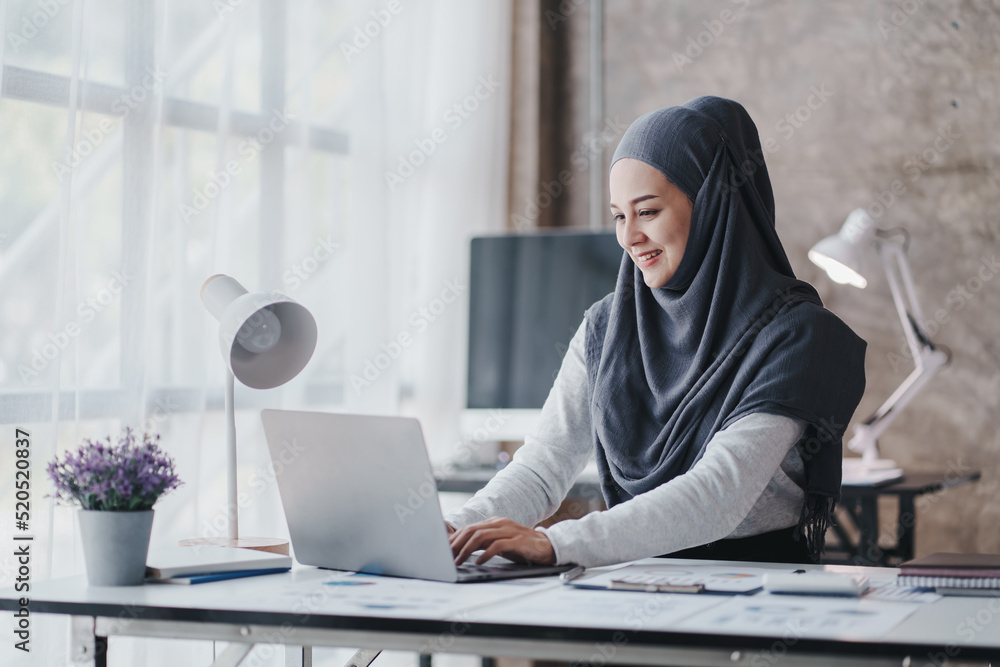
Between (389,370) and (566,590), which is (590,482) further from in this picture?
(566,590)

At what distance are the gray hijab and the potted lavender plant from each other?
0.78m

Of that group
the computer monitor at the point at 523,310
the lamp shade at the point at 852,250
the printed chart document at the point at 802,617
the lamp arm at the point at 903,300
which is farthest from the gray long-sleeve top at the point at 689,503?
the lamp arm at the point at 903,300

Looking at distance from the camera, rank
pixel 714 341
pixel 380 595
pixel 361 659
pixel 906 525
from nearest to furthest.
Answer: pixel 380 595 → pixel 361 659 → pixel 714 341 → pixel 906 525

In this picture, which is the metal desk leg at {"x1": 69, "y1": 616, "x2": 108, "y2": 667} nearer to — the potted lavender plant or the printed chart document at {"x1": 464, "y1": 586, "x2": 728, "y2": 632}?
the potted lavender plant

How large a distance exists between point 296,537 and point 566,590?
0.44 meters

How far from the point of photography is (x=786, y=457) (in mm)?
1673

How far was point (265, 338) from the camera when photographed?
179 centimetres

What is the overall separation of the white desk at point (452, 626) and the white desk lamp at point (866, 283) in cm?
197

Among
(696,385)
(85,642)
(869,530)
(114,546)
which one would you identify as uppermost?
(696,385)

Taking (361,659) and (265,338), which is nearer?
(361,659)

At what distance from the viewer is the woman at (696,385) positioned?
151 centimetres

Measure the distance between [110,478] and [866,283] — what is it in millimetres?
2411

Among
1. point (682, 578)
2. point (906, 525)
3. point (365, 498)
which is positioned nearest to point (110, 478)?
point (365, 498)

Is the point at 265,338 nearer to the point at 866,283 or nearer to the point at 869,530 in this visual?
the point at 869,530
